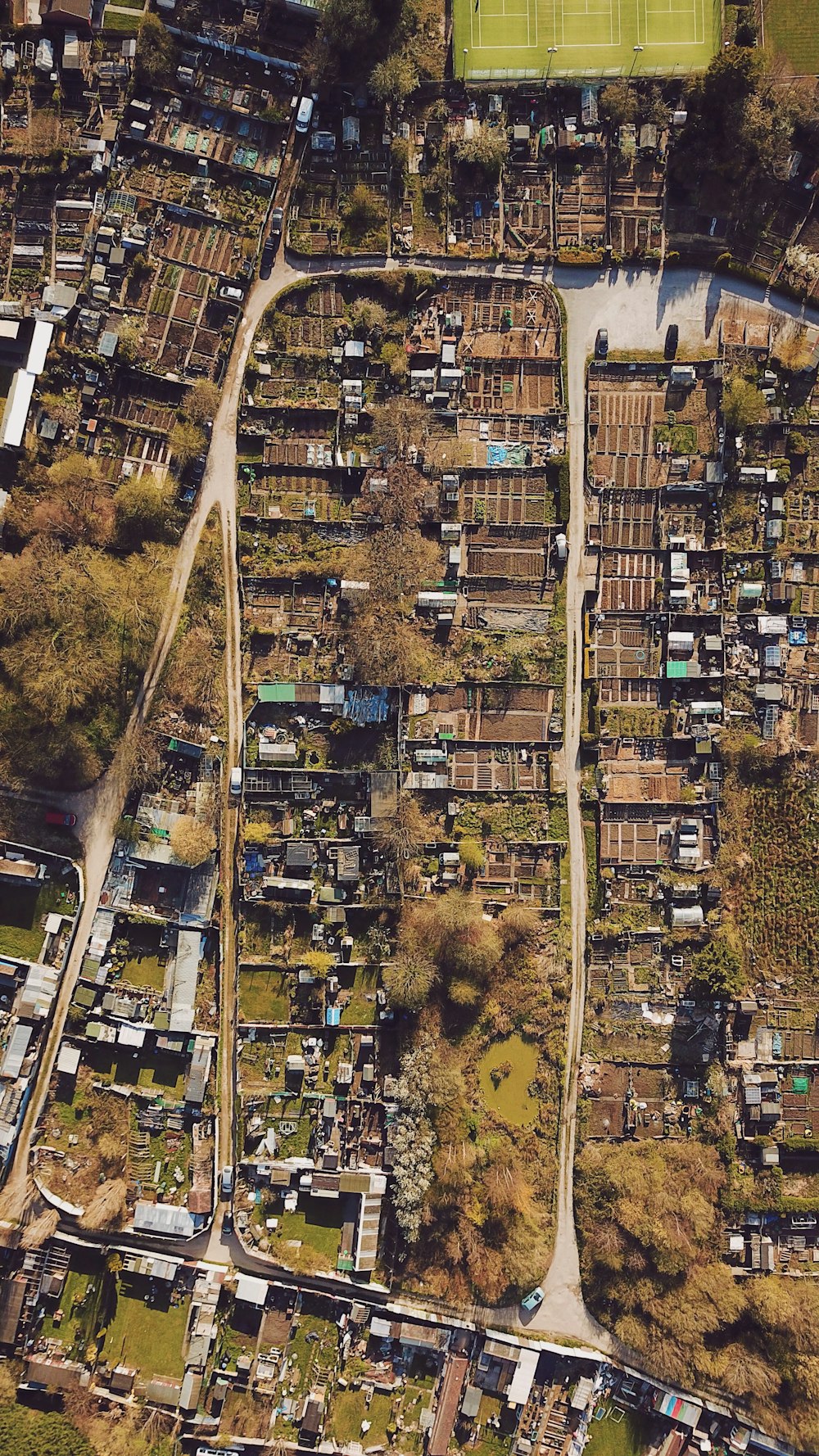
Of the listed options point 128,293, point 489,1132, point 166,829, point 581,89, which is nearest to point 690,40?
point 581,89

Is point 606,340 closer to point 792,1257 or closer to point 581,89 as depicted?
point 581,89

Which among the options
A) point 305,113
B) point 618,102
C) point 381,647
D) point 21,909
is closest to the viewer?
point 305,113

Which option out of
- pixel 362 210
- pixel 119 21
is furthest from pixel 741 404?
pixel 119 21

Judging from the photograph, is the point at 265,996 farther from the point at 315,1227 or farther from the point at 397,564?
the point at 397,564

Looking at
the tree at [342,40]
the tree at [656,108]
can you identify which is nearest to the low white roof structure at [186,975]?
the tree at [342,40]

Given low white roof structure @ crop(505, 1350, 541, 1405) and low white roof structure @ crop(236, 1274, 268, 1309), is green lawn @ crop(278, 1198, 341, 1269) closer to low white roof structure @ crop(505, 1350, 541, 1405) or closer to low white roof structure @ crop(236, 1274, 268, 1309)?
low white roof structure @ crop(236, 1274, 268, 1309)

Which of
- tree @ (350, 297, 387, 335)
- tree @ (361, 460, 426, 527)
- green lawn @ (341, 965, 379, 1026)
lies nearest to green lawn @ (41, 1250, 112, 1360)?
green lawn @ (341, 965, 379, 1026)
